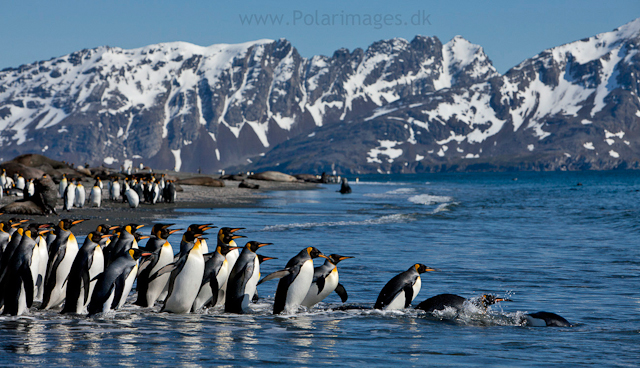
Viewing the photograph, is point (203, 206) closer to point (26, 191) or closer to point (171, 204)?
point (171, 204)

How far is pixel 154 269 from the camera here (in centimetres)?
1129

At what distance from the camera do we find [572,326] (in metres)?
9.76

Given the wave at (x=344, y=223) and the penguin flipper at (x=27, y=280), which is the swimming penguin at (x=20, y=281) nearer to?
the penguin flipper at (x=27, y=280)

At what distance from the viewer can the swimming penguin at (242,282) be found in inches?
409

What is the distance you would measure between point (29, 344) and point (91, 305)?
176 centimetres

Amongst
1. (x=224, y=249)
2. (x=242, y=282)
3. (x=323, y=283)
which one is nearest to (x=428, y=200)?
(x=323, y=283)

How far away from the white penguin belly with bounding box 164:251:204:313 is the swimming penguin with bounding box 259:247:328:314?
129cm

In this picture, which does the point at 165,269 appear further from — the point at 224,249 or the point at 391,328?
the point at 391,328

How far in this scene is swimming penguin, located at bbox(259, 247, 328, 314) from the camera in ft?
34.2

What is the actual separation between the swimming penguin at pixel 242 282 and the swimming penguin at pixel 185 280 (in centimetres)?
51

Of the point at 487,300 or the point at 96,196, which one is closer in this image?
the point at 487,300

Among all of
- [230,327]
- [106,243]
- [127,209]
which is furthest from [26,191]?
[230,327]

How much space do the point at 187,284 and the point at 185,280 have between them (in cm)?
8

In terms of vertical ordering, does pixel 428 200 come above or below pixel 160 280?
above
